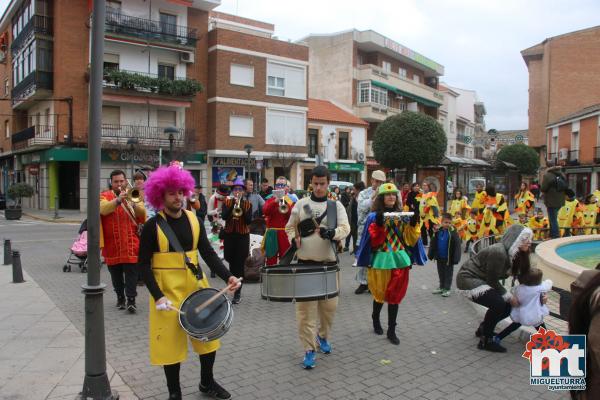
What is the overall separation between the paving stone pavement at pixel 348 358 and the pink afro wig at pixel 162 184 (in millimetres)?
1711

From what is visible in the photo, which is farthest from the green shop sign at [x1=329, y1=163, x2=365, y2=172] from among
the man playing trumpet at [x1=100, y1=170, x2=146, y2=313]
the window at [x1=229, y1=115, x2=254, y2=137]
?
the man playing trumpet at [x1=100, y1=170, x2=146, y2=313]

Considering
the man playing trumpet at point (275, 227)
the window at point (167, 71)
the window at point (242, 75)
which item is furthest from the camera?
the window at point (242, 75)

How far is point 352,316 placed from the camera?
263 inches

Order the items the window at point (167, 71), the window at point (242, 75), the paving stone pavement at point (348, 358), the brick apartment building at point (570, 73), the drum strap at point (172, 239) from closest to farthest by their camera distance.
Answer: the drum strap at point (172, 239), the paving stone pavement at point (348, 358), the window at point (167, 71), the window at point (242, 75), the brick apartment building at point (570, 73)

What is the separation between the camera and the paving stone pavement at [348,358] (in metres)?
4.31

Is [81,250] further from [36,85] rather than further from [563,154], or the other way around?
[563,154]

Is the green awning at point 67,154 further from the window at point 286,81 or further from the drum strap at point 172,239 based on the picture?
the drum strap at point 172,239

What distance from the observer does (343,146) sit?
40.2 metres

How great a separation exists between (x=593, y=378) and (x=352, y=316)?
4853mm

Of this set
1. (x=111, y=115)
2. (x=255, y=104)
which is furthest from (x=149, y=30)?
(x=255, y=104)

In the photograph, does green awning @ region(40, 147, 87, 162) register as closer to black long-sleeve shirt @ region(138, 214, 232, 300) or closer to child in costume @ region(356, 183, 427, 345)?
child in costume @ region(356, 183, 427, 345)

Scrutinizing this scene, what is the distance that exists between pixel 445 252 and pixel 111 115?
82.4 ft

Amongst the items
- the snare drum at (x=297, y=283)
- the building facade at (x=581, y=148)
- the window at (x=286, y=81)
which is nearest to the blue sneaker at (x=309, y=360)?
the snare drum at (x=297, y=283)

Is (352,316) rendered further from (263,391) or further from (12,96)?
(12,96)
